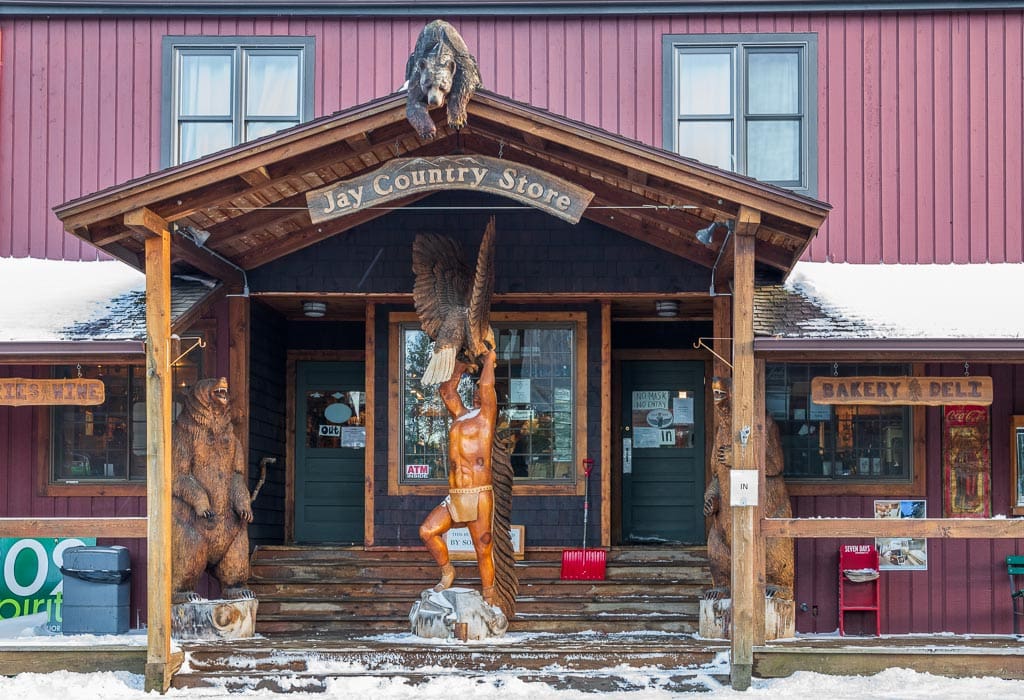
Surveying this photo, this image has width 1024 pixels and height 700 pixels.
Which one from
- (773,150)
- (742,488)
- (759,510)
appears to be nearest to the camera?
(742,488)

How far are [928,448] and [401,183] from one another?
577 cm

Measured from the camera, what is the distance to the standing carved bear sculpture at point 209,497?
11.3 meters

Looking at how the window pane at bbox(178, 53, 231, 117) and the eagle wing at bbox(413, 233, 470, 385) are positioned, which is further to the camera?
the window pane at bbox(178, 53, 231, 117)

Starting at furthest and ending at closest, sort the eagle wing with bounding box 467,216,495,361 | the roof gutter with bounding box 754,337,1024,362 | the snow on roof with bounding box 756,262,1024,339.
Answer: the eagle wing with bounding box 467,216,495,361
the snow on roof with bounding box 756,262,1024,339
the roof gutter with bounding box 754,337,1024,362

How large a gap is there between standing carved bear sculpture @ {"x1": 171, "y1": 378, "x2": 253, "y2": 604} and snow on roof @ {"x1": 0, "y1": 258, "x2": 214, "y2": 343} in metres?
0.89

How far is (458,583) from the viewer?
12352 mm

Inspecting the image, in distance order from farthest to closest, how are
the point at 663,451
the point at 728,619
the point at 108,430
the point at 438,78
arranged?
the point at 663,451, the point at 108,430, the point at 728,619, the point at 438,78

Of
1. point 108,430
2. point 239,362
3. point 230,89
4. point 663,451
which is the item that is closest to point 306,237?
point 239,362

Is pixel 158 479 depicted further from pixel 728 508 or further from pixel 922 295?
pixel 922 295

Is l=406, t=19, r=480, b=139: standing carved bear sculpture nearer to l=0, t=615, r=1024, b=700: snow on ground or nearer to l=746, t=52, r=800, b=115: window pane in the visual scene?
l=0, t=615, r=1024, b=700: snow on ground

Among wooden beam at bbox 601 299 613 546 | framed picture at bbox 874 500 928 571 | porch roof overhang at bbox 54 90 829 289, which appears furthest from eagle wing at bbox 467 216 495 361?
framed picture at bbox 874 500 928 571

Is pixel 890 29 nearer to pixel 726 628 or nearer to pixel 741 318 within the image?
pixel 741 318

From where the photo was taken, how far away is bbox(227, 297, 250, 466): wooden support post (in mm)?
12461

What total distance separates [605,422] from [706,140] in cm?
297
